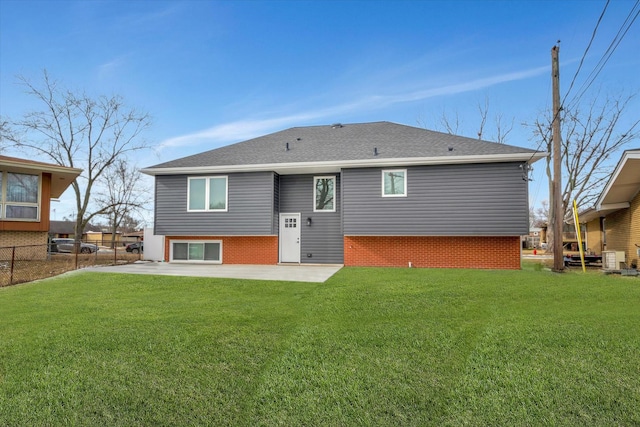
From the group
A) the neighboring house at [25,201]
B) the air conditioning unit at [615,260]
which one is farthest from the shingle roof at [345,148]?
the air conditioning unit at [615,260]

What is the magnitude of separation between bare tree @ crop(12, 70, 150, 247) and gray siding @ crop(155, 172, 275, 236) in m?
14.9

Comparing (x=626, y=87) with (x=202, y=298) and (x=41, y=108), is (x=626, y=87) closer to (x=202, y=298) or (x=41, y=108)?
(x=202, y=298)

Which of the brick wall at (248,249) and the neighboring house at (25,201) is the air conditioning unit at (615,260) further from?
the neighboring house at (25,201)

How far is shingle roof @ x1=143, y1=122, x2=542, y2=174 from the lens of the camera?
13.1 m

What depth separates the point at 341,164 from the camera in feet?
44.2

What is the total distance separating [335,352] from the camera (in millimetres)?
4246

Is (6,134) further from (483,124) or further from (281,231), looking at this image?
(483,124)

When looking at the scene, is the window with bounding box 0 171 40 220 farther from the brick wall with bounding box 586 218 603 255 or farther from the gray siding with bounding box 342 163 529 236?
the brick wall with bounding box 586 218 603 255

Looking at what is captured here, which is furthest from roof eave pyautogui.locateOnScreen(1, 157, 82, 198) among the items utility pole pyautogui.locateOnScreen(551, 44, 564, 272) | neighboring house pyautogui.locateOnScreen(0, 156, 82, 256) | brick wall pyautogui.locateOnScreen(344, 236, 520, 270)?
utility pole pyautogui.locateOnScreen(551, 44, 564, 272)

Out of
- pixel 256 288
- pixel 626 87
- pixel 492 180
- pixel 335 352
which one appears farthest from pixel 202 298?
pixel 626 87

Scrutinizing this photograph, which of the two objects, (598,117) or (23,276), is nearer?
(23,276)

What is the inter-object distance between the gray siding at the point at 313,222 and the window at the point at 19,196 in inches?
431

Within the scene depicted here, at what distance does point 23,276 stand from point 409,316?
11244 millimetres

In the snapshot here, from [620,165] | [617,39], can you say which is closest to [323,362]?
[617,39]
